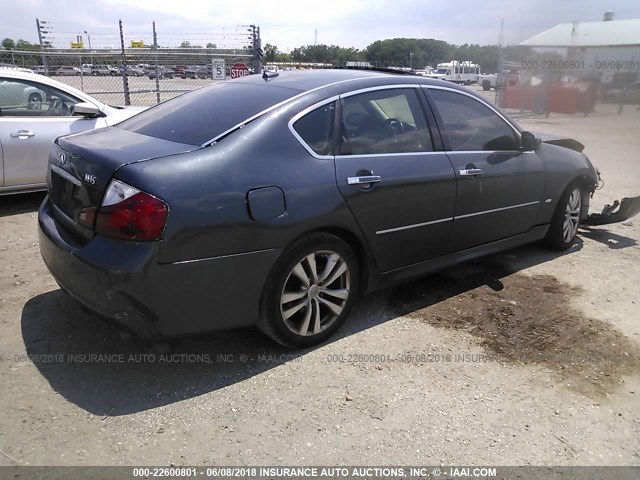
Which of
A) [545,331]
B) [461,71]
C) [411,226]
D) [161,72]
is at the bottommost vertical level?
[545,331]

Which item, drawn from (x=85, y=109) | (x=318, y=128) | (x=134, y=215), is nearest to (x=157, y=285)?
(x=134, y=215)

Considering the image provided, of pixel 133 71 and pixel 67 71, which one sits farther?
pixel 67 71

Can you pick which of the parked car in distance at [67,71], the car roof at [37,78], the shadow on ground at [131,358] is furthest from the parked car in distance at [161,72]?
the shadow on ground at [131,358]

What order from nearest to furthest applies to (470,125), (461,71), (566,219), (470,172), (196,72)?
(470,172) < (470,125) < (566,219) < (196,72) < (461,71)

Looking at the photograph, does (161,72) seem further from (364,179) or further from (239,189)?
(239,189)

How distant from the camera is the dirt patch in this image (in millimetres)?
3307

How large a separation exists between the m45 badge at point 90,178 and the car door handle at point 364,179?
4.74ft

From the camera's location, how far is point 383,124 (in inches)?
143

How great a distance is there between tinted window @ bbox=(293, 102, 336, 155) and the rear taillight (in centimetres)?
100

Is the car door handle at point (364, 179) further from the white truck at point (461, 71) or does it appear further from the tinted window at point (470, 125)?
the white truck at point (461, 71)

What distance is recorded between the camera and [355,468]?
8.01ft

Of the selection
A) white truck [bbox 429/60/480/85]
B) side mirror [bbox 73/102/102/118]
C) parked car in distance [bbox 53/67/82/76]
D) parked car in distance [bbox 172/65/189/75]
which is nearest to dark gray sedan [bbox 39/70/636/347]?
side mirror [bbox 73/102/102/118]

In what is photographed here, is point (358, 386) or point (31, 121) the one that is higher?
point (31, 121)

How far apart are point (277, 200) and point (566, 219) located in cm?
337
